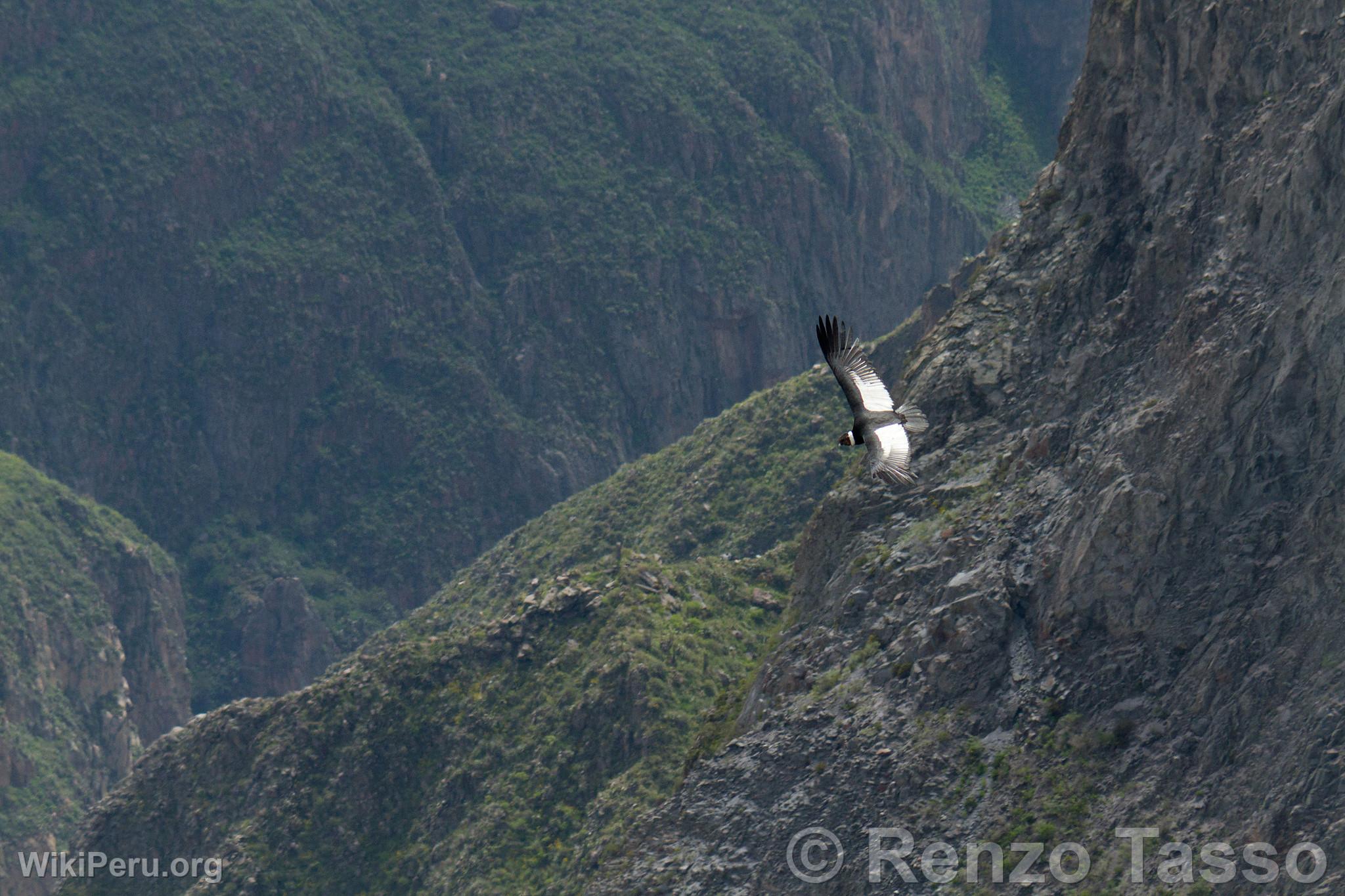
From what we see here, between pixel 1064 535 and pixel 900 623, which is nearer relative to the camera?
pixel 1064 535

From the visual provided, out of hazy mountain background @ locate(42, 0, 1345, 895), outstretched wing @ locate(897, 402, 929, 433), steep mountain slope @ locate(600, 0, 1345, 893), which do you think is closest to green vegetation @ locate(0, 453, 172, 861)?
hazy mountain background @ locate(42, 0, 1345, 895)

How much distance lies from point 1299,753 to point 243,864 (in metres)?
57.5

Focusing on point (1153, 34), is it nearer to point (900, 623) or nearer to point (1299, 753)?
point (900, 623)

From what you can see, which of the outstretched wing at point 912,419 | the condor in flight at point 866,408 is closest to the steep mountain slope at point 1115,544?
the outstretched wing at point 912,419

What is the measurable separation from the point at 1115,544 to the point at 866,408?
19317mm

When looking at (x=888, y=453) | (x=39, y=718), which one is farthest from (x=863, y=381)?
(x=39, y=718)

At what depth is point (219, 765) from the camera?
123188 millimetres

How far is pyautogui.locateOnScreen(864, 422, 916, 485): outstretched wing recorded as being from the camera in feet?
Result: 197

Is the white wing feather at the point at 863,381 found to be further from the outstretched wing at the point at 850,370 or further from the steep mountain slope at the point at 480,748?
the steep mountain slope at the point at 480,748

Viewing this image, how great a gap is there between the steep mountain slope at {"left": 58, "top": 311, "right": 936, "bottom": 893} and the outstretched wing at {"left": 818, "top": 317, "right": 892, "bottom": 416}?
126 ft

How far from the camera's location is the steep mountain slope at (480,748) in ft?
356

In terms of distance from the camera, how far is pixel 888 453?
198 feet

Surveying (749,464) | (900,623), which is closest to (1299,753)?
(900,623)

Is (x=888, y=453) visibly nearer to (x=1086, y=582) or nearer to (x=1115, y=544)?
(x=1115, y=544)
